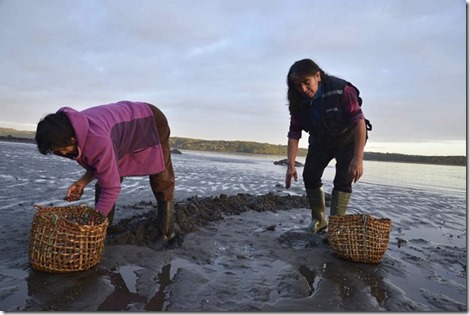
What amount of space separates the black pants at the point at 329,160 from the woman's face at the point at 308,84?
88cm

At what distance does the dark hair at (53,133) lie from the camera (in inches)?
120

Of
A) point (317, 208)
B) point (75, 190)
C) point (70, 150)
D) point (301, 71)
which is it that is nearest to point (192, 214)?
point (317, 208)

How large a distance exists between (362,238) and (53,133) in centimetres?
324

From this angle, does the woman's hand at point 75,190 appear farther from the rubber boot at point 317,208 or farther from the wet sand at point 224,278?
the rubber boot at point 317,208

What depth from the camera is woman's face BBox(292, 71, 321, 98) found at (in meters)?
4.42

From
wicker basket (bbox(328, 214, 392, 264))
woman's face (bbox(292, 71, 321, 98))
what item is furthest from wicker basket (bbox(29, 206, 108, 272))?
woman's face (bbox(292, 71, 321, 98))

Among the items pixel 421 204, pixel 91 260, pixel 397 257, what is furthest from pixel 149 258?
pixel 421 204

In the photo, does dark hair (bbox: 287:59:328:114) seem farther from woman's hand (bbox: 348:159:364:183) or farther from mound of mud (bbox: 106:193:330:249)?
mound of mud (bbox: 106:193:330:249)

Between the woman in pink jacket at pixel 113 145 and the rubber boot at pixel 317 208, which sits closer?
the woman in pink jacket at pixel 113 145

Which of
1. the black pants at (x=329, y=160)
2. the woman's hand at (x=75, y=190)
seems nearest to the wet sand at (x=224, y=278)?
the woman's hand at (x=75, y=190)

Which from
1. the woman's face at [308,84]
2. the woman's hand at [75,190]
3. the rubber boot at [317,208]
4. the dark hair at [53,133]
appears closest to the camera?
the dark hair at [53,133]

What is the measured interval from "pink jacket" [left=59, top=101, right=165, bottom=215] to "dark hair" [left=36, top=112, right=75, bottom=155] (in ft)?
0.20

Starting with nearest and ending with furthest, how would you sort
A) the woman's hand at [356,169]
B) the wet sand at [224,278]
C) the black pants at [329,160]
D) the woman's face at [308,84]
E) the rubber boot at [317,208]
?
the wet sand at [224,278], the woman's hand at [356,169], the woman's face at [308,84], the black pants at [329,160], the rubber boot at [317,208]

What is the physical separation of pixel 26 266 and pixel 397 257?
4.11 metres
